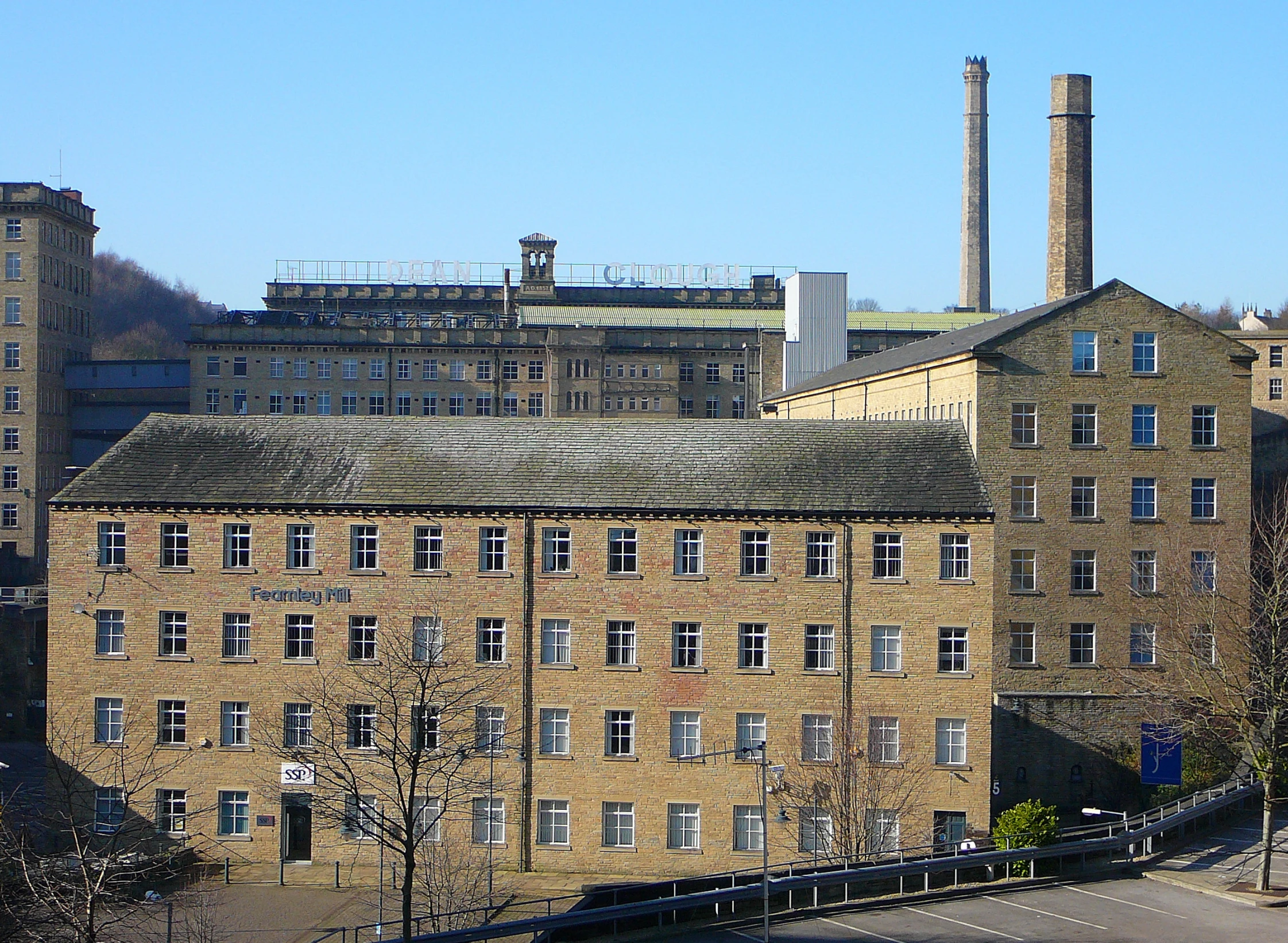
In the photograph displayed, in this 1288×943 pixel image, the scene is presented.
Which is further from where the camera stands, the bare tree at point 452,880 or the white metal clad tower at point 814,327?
the white metal clad tower at point 814,327

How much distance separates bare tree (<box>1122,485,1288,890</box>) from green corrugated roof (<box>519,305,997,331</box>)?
200 ft

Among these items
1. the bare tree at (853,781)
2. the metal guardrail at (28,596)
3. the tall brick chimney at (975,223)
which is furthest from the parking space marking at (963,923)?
the tall brick chimney at (975,223)

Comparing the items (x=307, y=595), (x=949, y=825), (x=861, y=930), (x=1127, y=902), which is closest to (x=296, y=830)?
(x=307, y=595)

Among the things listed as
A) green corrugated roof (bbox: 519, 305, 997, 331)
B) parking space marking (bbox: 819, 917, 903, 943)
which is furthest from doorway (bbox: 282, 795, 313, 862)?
green corrugated roof (bbox: 519, 305, 997, 331)

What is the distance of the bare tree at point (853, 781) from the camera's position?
138 feet

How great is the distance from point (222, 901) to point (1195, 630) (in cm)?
3321

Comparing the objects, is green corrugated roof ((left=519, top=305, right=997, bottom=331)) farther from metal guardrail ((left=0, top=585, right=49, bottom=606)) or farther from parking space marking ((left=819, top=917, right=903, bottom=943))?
parking space marking ((left=819, top=917, right=903, bottom=943))

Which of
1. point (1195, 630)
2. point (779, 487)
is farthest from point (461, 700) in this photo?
point (1195, 630)

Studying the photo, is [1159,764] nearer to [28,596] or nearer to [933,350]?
[933,350]

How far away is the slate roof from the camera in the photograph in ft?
144

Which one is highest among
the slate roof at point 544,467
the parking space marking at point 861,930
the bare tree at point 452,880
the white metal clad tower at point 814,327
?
the white metal clad tower at point 814,327

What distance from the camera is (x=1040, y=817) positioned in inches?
1532

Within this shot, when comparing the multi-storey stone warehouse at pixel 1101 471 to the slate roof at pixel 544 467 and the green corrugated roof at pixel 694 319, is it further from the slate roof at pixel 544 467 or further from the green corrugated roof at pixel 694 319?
the green corrugated roof at pixel 694 319

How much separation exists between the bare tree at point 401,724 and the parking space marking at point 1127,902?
16.4m
